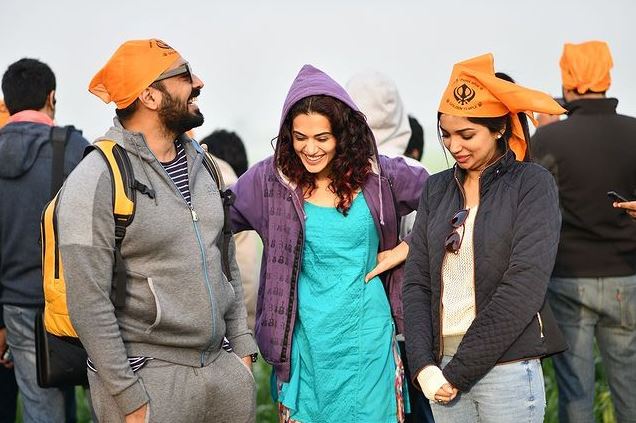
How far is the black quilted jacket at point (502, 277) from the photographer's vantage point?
3201 millimetres

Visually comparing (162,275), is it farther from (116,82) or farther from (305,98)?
(305,98)

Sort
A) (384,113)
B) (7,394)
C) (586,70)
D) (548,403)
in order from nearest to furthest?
(384,113)
(586,70)
(7,394)
(548,403)

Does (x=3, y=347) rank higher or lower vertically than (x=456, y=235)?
lower

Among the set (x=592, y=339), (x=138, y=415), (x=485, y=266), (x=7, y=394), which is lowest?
(x=7, y=394)

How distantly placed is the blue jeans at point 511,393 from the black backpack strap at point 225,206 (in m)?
0.91

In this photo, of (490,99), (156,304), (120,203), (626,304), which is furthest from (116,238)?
(626,304)

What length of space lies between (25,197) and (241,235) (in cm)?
135

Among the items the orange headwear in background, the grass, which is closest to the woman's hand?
the orange headwear in background

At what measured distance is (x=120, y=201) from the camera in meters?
3.13

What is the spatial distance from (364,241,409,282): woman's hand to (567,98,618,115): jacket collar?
1509 mm

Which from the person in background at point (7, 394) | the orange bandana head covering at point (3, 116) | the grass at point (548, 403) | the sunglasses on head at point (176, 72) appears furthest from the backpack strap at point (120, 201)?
the orange bandana head covering at point (3, 116)

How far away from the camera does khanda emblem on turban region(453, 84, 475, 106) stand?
11.0 feet

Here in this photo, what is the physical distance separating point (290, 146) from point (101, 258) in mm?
1014

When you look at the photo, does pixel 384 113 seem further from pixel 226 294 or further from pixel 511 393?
pixel 511 393
